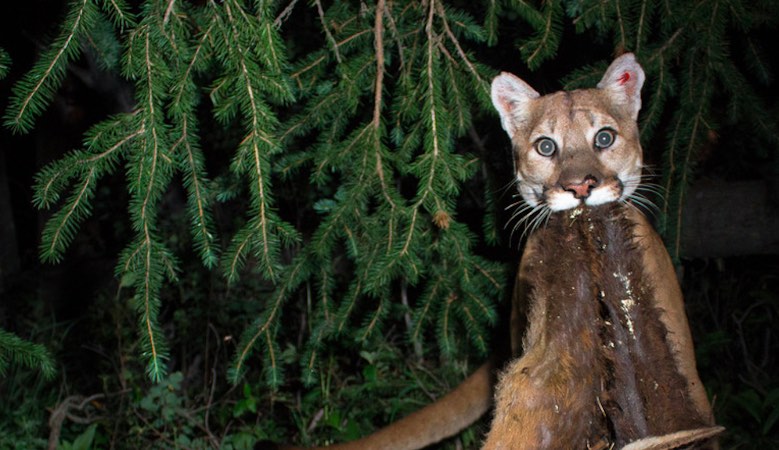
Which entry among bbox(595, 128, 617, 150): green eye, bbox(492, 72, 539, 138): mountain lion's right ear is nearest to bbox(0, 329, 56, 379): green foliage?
bbox(492, 72, 539, 138): mountain lion's right ear

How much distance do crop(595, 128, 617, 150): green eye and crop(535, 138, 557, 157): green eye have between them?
18cm

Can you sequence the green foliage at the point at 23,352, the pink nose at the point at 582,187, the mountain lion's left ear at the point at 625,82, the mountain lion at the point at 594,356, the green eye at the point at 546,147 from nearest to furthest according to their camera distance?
the mountain lion at the point at 594,356, the green foliage at the point at 23,352, the pink nose at the point at 582,187, the mountain lion's left ear at the point at 625,82, the green eye at the point at 546,147

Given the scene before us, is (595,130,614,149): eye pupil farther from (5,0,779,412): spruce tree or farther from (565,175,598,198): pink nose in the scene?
(565,175,598,198): pink nose

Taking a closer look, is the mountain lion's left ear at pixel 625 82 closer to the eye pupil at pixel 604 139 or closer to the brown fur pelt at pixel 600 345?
the eye pupil at pixel 604 139

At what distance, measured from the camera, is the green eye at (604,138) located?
3383 mm

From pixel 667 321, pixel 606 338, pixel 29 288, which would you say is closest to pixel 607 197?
pixel 667 321

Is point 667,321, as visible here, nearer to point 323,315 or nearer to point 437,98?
point 437,98

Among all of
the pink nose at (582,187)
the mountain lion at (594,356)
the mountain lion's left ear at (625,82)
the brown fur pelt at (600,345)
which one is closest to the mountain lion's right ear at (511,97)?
the mountain lion's left ear at (625,82)

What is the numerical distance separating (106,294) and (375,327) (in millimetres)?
2666

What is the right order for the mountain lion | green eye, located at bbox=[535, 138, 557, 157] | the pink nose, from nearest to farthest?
the mountain lion < the pink nose < green eye, located at bbox=[535, 138, 557, 157]

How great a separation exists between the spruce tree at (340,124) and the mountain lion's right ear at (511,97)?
6cm

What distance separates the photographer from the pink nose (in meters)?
2.96

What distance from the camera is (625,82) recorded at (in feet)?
11.3

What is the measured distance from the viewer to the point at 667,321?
2.84 m
